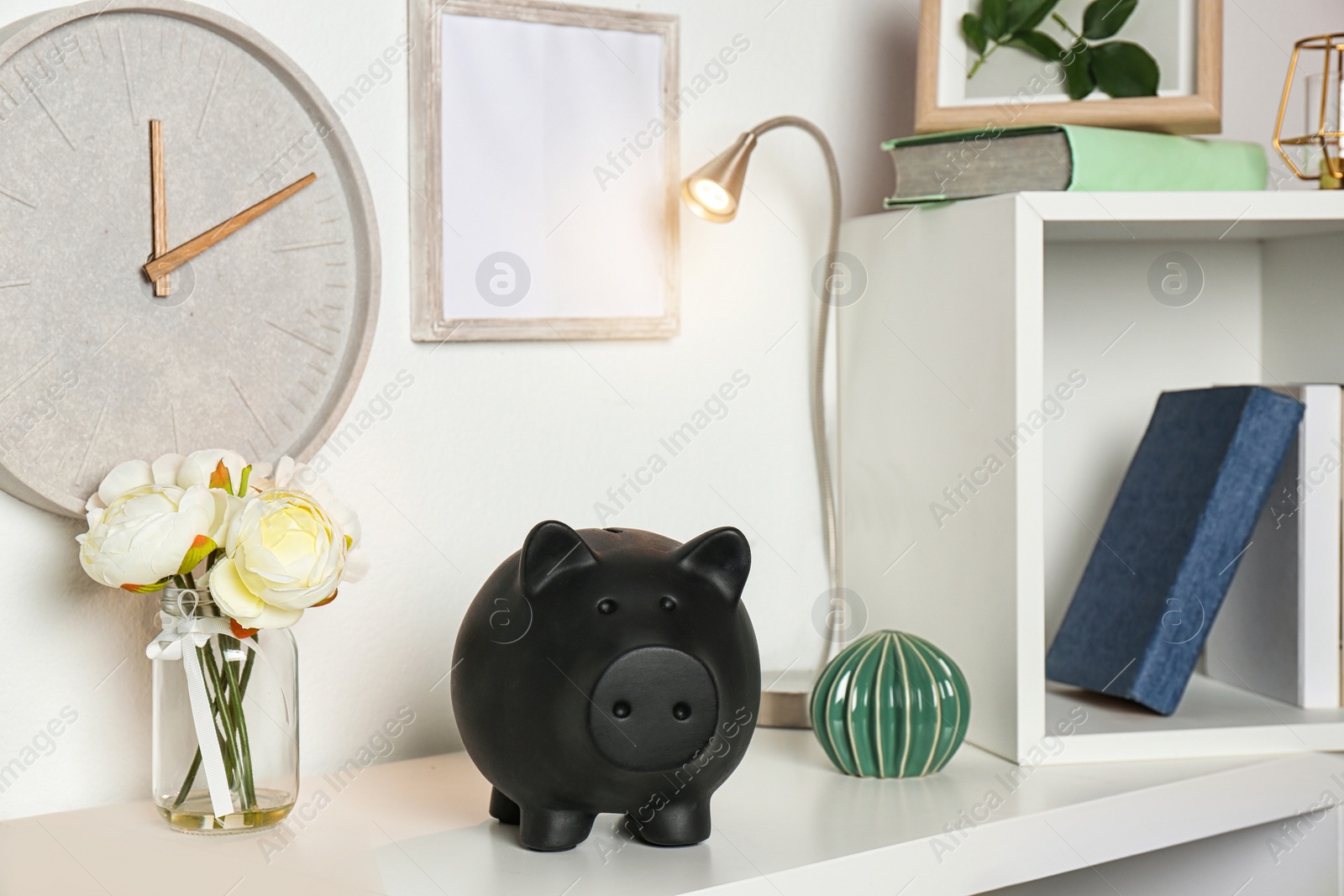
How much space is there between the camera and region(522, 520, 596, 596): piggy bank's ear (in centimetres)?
80

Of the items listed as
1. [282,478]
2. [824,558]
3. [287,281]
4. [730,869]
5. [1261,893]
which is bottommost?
[1261,893]

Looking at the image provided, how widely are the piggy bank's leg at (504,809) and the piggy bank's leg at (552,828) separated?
0.17 feet

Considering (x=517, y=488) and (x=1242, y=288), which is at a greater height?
(x=1242, y=288)

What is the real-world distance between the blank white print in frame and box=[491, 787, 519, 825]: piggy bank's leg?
32 centimetres

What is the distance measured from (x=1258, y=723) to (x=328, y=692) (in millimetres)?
802

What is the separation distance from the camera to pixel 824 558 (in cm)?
128

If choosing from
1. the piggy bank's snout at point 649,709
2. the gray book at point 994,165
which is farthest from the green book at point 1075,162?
the piggy bank's snout at point 649,709

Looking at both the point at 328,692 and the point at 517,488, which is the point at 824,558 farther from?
the point at 328,692

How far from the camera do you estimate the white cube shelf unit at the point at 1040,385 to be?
1018 millimetres

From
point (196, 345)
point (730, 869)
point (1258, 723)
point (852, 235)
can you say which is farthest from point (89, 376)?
point (1258, 723)

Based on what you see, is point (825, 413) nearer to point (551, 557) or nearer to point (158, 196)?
point (551, 557)

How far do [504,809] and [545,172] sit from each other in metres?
0.54

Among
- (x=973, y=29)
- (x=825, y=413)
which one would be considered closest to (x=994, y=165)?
(x=973, y=29)

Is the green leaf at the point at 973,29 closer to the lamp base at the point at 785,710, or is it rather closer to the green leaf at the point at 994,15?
the green leaf at the point at 994,15
